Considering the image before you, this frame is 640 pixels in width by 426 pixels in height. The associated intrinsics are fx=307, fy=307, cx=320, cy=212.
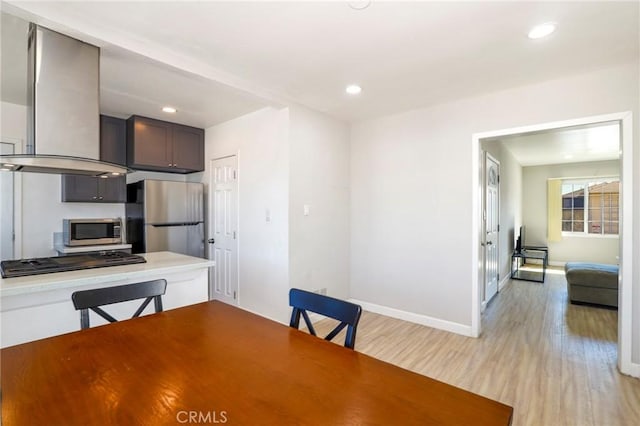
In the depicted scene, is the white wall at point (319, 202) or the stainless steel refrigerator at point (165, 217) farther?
the stainless steel refrigerator at point (165, 217)

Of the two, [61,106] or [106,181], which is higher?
[61,106]

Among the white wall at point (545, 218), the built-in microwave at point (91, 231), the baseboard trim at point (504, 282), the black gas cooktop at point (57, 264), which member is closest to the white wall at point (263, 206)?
the black gas cooktop at point (57, 264)

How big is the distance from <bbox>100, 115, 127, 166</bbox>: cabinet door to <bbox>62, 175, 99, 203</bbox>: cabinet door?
33 centimetres

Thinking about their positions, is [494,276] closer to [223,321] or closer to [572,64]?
[572,64]

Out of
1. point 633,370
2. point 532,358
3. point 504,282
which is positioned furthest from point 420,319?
point 504,282

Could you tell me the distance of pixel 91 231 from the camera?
360 centimetres

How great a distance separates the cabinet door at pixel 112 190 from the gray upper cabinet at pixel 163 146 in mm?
282

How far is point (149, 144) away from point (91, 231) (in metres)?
1.23

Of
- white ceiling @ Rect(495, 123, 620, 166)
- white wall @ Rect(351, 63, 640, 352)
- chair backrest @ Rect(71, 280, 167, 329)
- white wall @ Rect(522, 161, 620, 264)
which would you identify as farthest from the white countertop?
white wall @ Rect(522, 161, 620, 264)

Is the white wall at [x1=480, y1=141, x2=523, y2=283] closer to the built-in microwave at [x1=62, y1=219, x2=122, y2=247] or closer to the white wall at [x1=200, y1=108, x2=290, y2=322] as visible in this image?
the white wall at [x1=200, y1=108, x2=290, y2=322]

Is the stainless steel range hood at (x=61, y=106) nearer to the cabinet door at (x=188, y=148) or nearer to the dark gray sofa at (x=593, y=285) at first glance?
the cabinet door at (x=188, y=148)

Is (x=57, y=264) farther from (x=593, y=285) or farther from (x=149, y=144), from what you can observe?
(x=593, y=285)

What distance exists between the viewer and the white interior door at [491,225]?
3.98 metres

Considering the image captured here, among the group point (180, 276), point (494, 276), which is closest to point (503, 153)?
point (494, 276)
